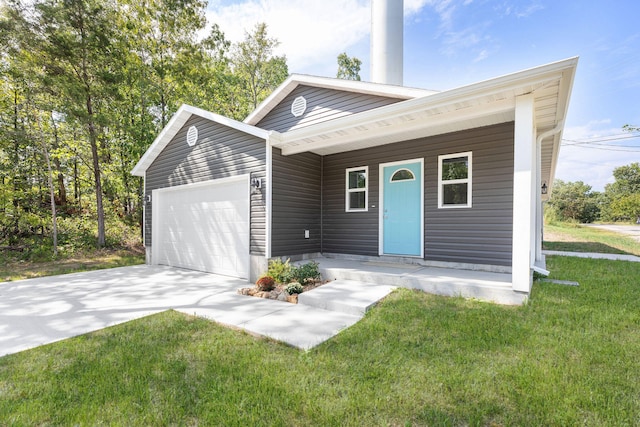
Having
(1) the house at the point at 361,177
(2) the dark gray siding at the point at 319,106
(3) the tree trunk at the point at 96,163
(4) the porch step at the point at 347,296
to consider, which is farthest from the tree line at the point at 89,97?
(4) the porch step at the point at 347,296

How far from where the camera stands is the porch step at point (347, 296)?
146 inches

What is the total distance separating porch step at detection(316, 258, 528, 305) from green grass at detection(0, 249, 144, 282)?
20.2 feet

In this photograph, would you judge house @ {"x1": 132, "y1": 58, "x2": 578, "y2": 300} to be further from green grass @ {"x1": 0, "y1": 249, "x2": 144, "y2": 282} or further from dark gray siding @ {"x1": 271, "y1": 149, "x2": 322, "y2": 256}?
green grass @ {"x1": 0, "y1": 249, "x2": 144, "y2": 282}

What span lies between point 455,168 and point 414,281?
2391mm

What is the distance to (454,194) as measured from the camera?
5.43m

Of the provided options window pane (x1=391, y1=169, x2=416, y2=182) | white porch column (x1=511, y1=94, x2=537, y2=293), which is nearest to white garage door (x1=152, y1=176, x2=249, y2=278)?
window pane (x1=391, y1=169, x2=416, y2=182)

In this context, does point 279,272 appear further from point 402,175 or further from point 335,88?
point 335,88

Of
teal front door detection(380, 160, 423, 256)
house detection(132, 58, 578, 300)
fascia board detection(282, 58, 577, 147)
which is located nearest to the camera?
fascia board detection(282, 58, 577, 147)

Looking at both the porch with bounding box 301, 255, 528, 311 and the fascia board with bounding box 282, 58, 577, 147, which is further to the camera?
the porch with bounding box 301, 255, 528, 311

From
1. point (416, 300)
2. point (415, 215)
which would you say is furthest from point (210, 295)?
point (415, 215)

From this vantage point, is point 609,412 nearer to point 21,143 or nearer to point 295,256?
point 295,256

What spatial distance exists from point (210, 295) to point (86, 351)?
207cm

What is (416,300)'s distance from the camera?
389cm

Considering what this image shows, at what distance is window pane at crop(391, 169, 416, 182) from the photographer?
5932 mm
